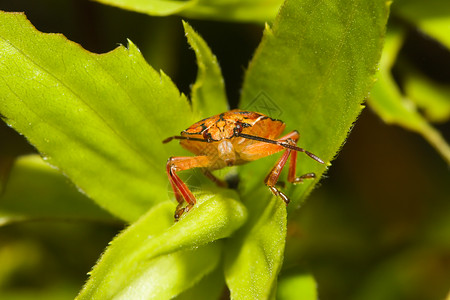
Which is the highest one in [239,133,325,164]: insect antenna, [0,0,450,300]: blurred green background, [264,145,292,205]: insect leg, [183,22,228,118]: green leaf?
[183,22,228,118]: green leaf

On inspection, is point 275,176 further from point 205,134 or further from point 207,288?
point 207,288

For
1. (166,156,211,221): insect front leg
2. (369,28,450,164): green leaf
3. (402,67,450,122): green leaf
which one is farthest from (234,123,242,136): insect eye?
(402,67,450,122): green leaf

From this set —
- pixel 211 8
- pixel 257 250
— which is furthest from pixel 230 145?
pixel 211 8

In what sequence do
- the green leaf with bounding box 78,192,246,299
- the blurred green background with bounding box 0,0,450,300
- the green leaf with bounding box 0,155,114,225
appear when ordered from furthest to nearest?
the blurred green background with bounding box 0,0,450,300 < the green leaf with bounding box 0,155,114,225 < the green leaf with bounding box 78,192,246,299

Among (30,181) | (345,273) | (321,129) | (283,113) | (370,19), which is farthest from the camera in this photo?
(345,273)

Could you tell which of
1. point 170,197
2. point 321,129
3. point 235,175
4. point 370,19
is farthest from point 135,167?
point 370,19

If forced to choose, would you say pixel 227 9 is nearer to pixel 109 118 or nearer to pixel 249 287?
pixel 109 118

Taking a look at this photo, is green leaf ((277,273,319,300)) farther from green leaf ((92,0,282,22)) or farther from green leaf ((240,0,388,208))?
green leaf ((92,0,282,22))

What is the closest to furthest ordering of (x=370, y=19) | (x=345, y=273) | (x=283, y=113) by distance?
(x=370, y=19), (x=283, y=113), (x=345, y=273)
